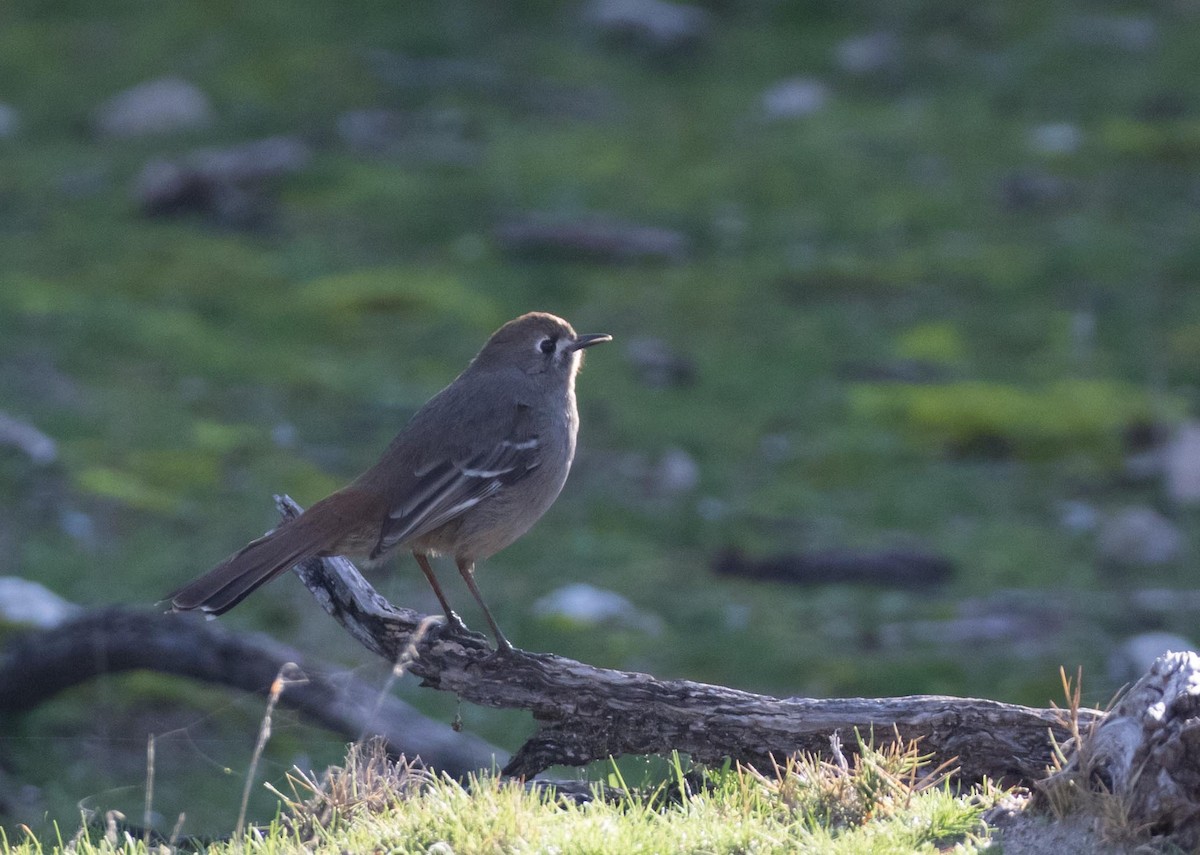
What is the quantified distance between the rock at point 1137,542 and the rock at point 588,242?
17.5 feet

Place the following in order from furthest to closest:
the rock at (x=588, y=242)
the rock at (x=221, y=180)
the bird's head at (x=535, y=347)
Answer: the rock at (x=221, y=180)
the rock at (x=588, y=242)
the bird's head at (x=535, y=347)

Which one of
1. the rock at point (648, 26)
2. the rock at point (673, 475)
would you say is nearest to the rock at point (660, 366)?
the rock at point (673, 475)

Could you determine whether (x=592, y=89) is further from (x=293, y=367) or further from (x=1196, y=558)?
(x=1196, y=558)

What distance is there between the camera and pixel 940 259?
14680 mm

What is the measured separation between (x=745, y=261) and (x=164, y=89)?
6880 mm

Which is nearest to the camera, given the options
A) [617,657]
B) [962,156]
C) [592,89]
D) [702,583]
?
[617,657]

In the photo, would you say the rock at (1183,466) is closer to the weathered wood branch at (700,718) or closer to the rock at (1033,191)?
the rock at (1033,191)

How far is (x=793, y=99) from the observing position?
58.1ft

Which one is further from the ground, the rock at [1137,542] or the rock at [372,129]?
the rock at [372,129]

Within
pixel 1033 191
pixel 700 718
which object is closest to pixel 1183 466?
pixel 1033 191

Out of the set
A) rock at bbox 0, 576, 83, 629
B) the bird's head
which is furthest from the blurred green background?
the bird's head

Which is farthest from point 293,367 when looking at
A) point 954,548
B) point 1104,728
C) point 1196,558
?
point 1104,728

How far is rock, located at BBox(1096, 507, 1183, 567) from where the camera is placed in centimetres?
1061

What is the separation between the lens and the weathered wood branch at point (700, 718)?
5422 millimetres
